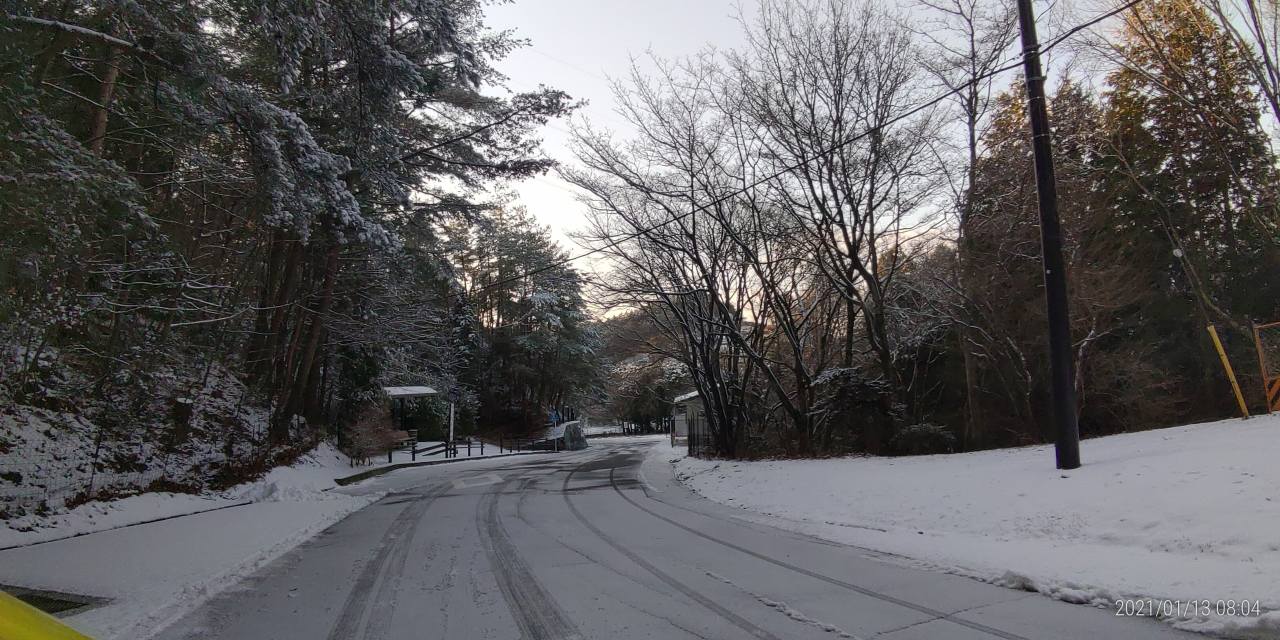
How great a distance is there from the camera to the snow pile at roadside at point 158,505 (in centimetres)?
828

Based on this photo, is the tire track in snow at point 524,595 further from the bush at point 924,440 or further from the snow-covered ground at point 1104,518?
the bush at point 924,440

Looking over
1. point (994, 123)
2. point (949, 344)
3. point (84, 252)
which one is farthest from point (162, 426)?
point (994, 123)

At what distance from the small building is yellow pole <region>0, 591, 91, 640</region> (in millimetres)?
21690

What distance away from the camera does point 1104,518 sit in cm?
623

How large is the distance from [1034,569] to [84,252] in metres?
9.90

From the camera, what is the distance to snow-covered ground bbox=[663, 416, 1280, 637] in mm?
4586

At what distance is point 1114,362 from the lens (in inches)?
675

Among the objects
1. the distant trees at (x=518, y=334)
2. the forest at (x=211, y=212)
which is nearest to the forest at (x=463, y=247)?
the forest at (x=211, y=212)

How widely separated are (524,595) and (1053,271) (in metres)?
7.98

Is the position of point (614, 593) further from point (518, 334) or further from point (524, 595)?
point (518, 334)

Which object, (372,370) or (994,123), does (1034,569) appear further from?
(372,370)

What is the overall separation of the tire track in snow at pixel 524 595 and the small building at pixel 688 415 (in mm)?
15786

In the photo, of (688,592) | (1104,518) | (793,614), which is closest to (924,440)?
(1104,518)

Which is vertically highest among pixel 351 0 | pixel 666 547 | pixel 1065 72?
pixel 1065 72
